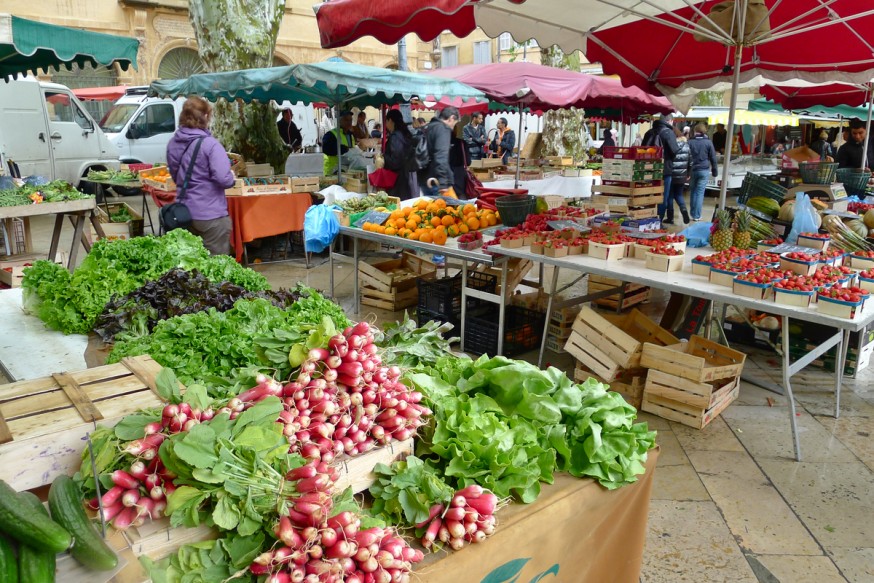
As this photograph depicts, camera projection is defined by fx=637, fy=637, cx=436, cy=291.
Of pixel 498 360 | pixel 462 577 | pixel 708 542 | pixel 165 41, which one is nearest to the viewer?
pixel 462 577

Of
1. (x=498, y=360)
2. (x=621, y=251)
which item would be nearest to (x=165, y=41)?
(x=621, y=251)

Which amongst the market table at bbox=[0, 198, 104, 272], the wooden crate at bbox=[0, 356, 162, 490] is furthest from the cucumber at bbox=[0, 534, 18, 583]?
the market table at bbox=[0, 198, 104, 272]

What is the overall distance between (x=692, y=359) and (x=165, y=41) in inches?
894

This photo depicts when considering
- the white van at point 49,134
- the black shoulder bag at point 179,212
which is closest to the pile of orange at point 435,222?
the black shoulder bag at point 179,212

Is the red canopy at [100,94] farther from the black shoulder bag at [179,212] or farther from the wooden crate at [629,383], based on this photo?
the wooden crate at [629,383]

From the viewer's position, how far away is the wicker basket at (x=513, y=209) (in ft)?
19.5

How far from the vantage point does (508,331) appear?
5582 mm

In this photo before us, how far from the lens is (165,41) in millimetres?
21906

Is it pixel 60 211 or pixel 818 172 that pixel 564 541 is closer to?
pixel 818 172

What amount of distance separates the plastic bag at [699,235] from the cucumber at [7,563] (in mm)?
5156

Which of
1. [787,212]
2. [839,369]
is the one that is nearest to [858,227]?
[787,212]

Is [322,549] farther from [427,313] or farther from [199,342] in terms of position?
[427,313]

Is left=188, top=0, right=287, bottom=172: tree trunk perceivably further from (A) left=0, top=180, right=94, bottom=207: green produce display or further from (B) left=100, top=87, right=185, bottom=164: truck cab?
(B) left=100, top=87, right=185, bottom=164: truck cab

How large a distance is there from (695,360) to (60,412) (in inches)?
144
